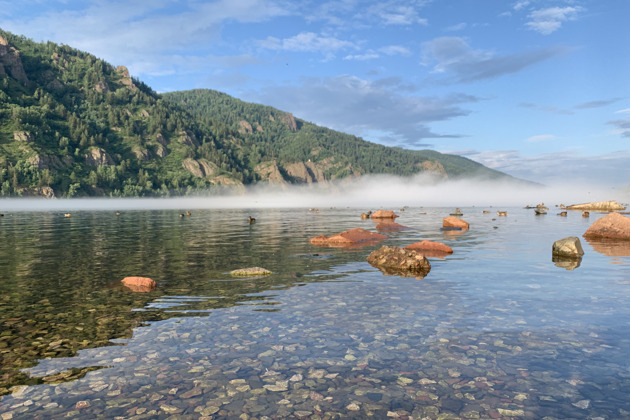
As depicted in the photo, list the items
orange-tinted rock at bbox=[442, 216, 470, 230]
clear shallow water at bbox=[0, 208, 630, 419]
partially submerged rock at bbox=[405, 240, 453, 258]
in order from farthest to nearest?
1. orange-tinted rock at bbox=[442, 216, 470, 230]
2. partially submerged rock at bbox=[405, 240, 453, 258]
3. clear shallow water at bbox=[0, 208, 630, 419]

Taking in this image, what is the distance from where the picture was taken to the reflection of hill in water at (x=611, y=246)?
26752mm

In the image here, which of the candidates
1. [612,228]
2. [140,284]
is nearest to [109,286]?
[140,284]

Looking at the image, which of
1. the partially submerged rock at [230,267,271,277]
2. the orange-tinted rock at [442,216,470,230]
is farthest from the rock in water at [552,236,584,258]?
the orange-tinted rock at [442,216,470,230]

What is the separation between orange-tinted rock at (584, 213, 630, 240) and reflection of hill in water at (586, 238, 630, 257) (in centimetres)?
97

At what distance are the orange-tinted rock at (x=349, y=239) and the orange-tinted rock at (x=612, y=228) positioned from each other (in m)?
20.0

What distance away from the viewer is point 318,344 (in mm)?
10148

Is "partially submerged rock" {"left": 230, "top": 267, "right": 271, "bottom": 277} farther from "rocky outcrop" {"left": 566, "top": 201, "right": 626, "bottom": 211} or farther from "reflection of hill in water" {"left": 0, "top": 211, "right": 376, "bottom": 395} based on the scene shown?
"rocky outcrop" {"left": 566, "top": 201, "right": 626, "bottom": 211}

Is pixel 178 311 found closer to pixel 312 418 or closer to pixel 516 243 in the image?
pixel 312 418

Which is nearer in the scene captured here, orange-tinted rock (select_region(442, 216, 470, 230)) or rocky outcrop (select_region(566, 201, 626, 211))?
orange-tinted rock (select_region(442, 216, 470, 230))

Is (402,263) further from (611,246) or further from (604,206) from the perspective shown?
(604,206)

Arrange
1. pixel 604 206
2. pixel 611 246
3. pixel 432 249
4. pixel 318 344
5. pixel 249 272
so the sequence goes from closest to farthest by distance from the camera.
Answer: pixel 318 344 < pixel 249 272 < pixel 432 249 < pixel 611 246 < pixel 604 206

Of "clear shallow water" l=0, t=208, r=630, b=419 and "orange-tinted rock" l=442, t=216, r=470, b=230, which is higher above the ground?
"orange-tinted rock" l=442, t=216, r=470, b=230

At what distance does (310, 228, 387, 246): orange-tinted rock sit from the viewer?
31828 millimetres

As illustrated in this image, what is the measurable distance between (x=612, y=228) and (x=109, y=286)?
4077 centimetres
